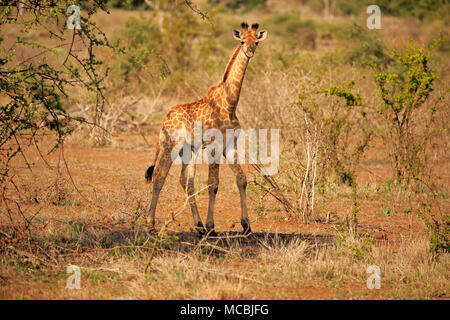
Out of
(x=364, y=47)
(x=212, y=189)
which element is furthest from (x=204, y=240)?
(x=364, y=47)

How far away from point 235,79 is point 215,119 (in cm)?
54

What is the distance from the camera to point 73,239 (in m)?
6.45

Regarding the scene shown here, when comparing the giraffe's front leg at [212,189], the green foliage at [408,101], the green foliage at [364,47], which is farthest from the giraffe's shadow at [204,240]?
the green foliage at [364,47]

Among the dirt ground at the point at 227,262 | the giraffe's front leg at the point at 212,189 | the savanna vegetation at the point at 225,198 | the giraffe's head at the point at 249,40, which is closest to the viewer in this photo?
the dirt ground at the point at 227,262

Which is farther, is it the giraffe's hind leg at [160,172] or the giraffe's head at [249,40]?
the giraffe's hind leg at [160,172]

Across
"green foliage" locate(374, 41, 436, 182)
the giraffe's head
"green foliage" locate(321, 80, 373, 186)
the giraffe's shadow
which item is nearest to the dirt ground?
the giraffe's shadow

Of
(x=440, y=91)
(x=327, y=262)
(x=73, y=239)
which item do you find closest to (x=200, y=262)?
(x=327, y=262)

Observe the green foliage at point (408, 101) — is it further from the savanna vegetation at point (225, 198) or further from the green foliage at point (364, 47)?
the green foliage at point (364, 47)

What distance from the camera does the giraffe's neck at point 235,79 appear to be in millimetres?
7020

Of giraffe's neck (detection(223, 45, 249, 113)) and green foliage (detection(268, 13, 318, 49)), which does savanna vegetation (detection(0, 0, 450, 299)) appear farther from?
green foliage (detection(268, 13, 318, 49))

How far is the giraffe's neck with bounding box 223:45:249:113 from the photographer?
702cm

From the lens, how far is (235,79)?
706 cm
